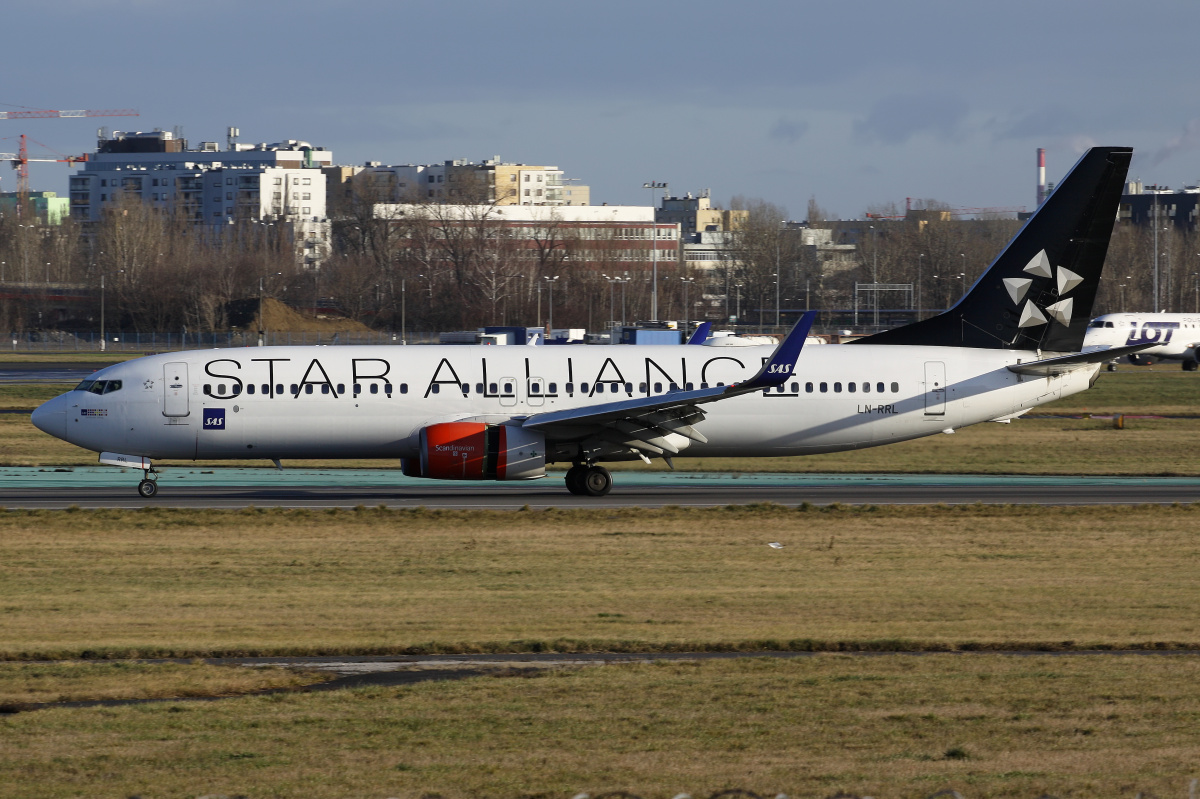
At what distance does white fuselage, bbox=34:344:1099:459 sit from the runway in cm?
134

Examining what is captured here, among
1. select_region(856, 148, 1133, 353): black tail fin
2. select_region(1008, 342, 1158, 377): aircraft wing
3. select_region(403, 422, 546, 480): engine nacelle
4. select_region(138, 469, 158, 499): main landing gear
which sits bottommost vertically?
select_region(138, 469, 158, 499): main landing gear

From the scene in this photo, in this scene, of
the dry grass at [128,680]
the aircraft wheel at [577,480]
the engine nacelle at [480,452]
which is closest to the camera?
the dry grass at [128,680]

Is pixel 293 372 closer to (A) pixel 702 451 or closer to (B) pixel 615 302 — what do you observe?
(A) pixel 702 451

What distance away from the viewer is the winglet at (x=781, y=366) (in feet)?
107

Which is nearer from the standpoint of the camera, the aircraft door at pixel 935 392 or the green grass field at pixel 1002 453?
the aircraft door at pixel 935 392

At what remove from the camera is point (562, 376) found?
35750mm

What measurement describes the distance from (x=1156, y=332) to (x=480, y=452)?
91.3 meters

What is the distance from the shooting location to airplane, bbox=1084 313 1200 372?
359ft

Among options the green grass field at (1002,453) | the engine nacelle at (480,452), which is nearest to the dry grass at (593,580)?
the engine nacelle at (480,452)

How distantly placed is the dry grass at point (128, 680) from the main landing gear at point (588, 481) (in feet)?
64.3

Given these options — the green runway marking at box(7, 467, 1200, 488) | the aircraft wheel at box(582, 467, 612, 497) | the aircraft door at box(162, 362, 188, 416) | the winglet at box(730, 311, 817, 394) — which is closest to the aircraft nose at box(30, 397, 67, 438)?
the aircraft door at box(162, 362, 188, 416)

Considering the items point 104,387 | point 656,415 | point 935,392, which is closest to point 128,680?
point 656,415

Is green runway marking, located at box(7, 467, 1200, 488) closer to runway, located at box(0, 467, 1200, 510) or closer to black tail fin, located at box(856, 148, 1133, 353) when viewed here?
runway, located at box(0, 467, 1200, 510)

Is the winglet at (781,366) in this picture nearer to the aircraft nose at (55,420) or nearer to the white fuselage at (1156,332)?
the aircraft nose at (55,420)
